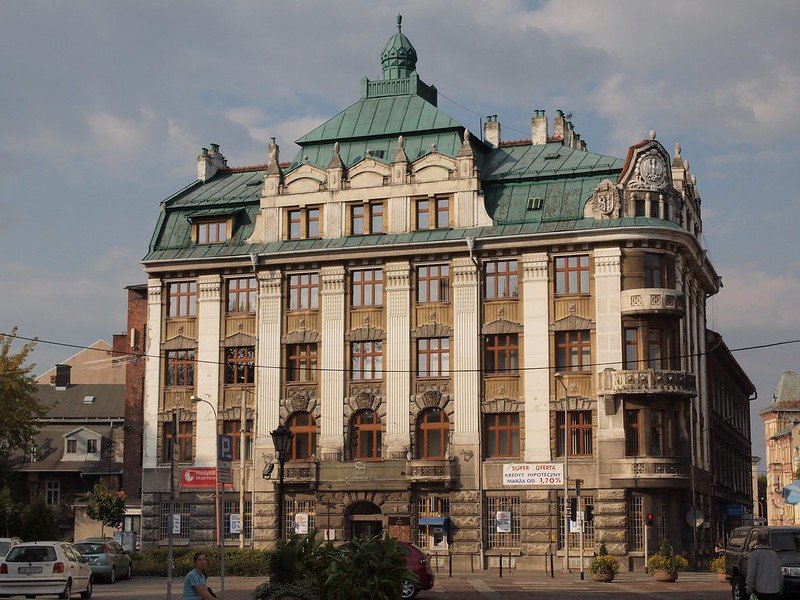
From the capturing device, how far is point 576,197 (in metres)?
59.2

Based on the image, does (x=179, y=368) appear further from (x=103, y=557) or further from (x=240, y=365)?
(x=103, y=557)

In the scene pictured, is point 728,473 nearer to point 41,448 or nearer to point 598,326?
point 598,326

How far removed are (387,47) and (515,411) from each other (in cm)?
2270

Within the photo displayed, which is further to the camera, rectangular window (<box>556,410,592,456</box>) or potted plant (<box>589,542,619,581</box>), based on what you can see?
rectangular window (<box>556,410,592,456</box>)

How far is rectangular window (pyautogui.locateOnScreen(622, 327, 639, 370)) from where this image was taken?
57.0m

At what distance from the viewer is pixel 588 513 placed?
2112 inches

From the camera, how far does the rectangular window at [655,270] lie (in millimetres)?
57969

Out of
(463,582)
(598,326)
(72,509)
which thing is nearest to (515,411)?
(598,326)

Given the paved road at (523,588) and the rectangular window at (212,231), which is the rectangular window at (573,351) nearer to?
the paved road at (523,588)

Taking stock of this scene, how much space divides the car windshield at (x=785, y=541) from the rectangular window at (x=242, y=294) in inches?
1471

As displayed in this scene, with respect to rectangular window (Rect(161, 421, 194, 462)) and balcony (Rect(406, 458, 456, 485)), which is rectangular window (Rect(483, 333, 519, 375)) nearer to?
balcony (Rect(406, 458, 456, 485))

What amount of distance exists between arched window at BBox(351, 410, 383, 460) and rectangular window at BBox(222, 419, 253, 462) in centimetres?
556

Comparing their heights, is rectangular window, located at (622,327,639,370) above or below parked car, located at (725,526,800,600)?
above

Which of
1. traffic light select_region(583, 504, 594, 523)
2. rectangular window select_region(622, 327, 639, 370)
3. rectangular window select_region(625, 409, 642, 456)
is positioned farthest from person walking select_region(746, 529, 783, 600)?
rectangular window select_region(622, 327, 639, 370)
